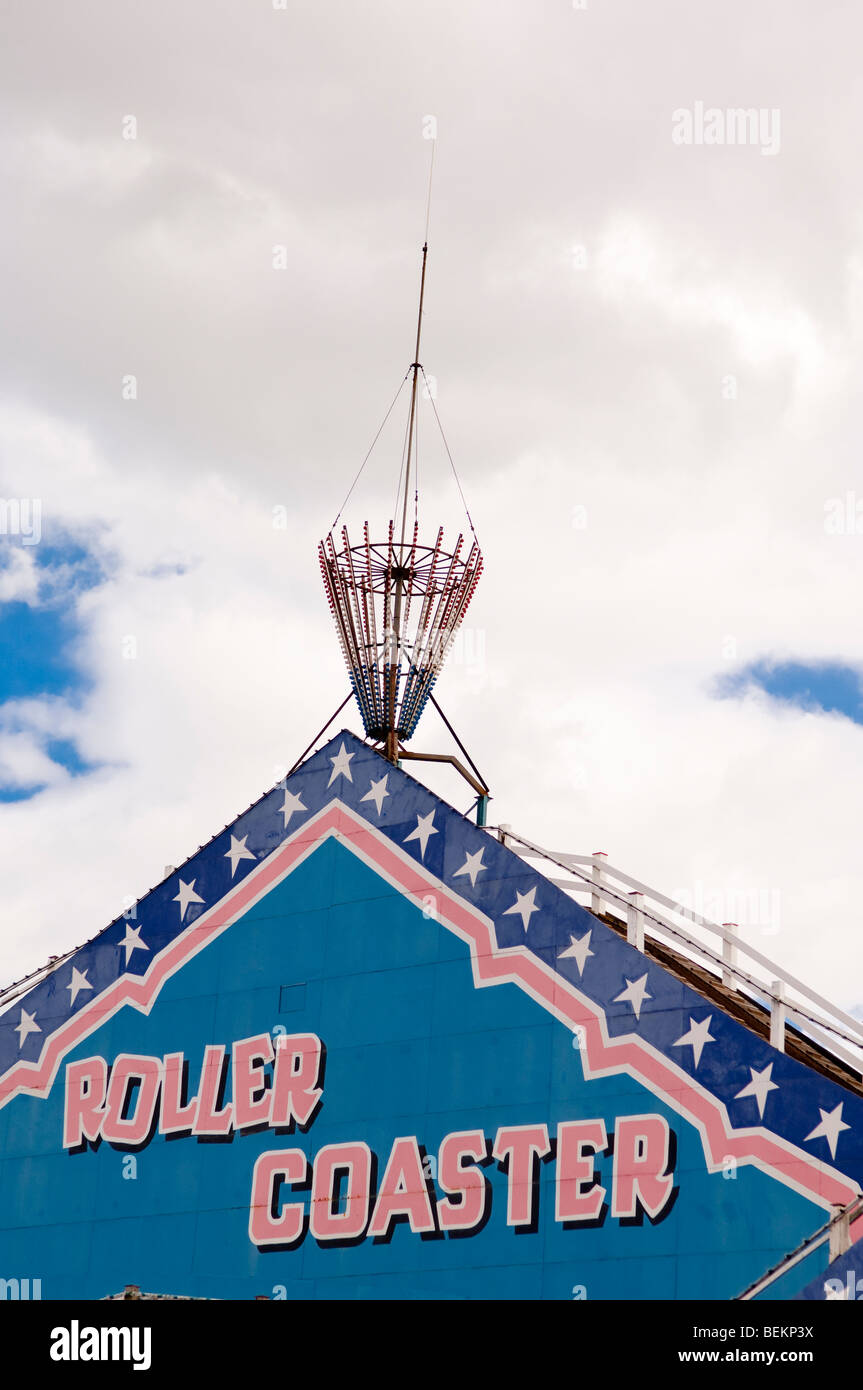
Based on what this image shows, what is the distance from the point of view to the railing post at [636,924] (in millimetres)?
27359

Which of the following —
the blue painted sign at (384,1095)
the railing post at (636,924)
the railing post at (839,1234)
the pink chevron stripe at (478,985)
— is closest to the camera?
the railing post at (839,1234)

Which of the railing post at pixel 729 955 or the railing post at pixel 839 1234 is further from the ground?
the railing post at pixel 729 955

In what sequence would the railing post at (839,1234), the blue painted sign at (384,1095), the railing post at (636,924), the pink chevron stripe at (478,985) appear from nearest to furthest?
the railing post at (839,1234) → the pink chevron stripe at (478,985) → the blue painted sign at (384,1095) → the railing post at (636,924)

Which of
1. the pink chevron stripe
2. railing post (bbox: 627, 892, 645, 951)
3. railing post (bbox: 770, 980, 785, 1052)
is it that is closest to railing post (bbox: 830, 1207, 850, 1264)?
the pink chevron stripe

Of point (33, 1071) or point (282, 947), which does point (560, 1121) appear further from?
point (33, 1071)

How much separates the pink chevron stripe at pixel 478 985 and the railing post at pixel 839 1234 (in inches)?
7.9

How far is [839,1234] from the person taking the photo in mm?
24141

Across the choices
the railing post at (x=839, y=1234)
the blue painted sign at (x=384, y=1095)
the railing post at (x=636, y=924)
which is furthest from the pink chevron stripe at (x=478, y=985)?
the railing post at (x=636, y=924)

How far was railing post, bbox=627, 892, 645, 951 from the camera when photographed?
27.4 meters

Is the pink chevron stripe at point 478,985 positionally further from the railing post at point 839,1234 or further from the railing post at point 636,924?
the railing post at point 636,924

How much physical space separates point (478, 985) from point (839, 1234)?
6.75m

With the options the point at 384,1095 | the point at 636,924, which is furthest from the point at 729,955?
the point at 384,1095

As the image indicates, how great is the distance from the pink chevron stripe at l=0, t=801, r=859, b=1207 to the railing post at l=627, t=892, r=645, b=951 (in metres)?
1.08
